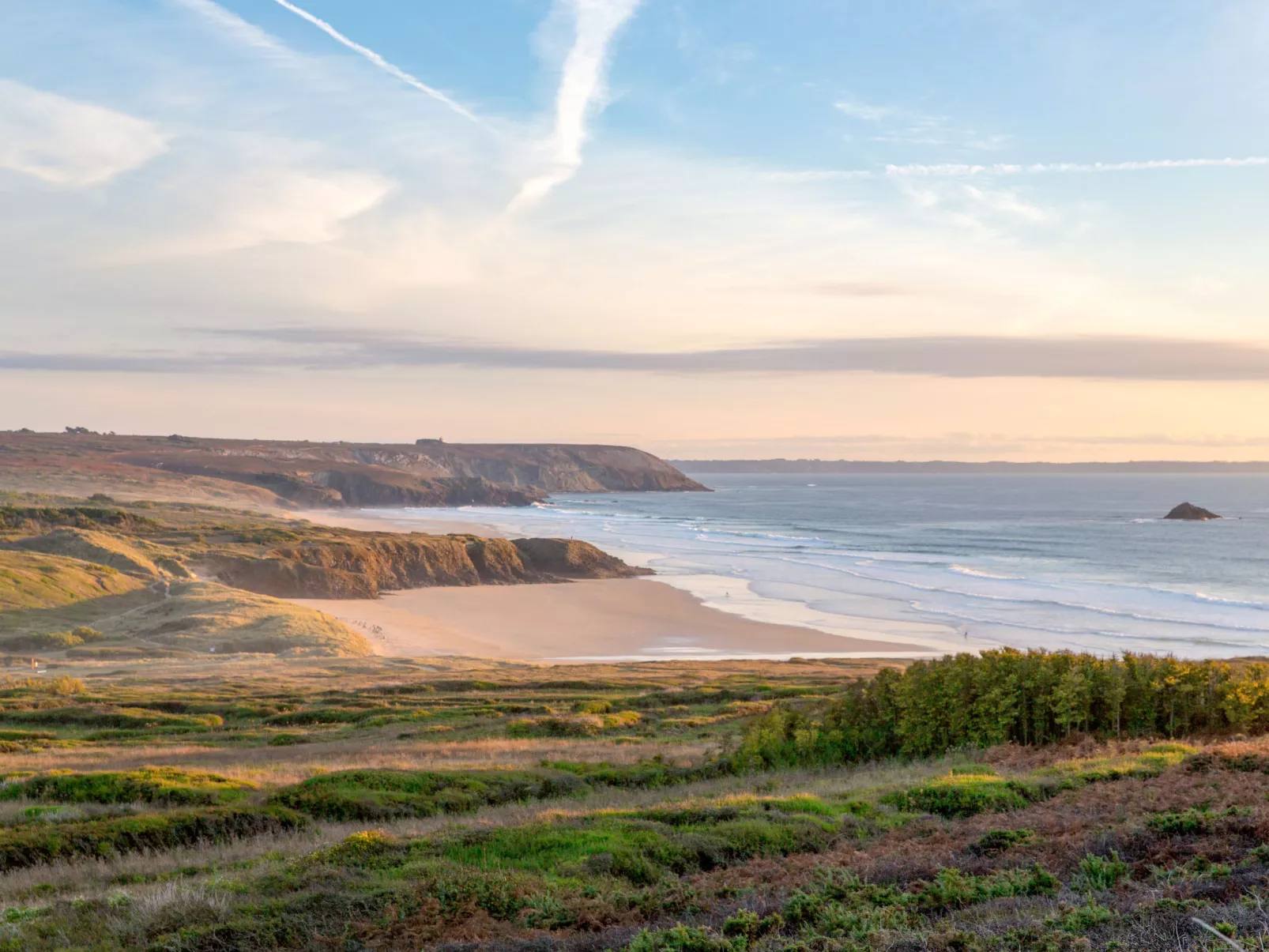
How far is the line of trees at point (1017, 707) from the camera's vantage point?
54.2ft

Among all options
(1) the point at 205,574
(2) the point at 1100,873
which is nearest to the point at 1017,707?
(2) the point at 1100,873

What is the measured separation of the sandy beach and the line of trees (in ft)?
103

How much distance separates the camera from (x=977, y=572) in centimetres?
8056

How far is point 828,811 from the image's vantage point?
11.8 meters

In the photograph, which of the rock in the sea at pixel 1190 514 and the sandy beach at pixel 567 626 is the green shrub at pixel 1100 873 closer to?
the sandy beach at pixel 567 626

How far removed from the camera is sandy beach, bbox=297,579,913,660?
171 ft

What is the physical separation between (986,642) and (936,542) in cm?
A: 6268

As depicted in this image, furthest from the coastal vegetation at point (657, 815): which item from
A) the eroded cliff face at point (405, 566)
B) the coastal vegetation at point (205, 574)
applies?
the eroded cliff face at point (405, 566)

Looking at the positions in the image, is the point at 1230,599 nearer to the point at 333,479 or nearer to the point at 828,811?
the point at 828,811

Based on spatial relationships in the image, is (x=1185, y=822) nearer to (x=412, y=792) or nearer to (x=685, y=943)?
(x=685, y=943)

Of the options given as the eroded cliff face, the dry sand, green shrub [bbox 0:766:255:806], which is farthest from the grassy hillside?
green shrub [bbox 0:766:255:806]

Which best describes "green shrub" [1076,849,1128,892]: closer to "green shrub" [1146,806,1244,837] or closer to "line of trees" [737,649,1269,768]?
"green shrub" [1146,806,1244,837]

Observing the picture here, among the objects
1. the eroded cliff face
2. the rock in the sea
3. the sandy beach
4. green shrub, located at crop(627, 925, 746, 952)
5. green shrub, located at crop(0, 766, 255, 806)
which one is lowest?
the sandy beach

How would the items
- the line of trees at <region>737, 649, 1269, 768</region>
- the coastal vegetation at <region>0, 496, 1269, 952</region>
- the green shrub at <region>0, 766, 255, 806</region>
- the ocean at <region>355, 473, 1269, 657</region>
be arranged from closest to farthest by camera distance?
the coastal vegetation at <region>0, 496, 1269, 952</region> → the green shrub at <region>0, 766, 255, 806</region> → the line of trees at <region>737, 649, 1269, 768</region> → the ocean at <region>355, 473, 1269, 657</region>
